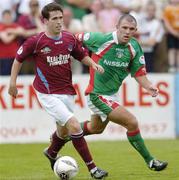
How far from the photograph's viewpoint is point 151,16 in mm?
17016

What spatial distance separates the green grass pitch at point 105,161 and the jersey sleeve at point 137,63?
4.67ft

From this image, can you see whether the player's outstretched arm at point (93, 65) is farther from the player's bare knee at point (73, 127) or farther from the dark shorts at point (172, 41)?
the dark shorts at point (172, 41)

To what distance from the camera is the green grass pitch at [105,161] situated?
10.2 m

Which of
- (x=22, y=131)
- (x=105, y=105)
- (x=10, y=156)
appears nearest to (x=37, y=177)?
(x=105, y=105)

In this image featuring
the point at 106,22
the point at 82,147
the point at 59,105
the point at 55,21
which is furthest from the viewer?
the point at 106,22

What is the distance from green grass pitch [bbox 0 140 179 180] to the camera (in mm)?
10156

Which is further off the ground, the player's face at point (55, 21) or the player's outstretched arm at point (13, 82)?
the player's face at point (55, 21)

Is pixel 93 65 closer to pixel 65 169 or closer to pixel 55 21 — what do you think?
A: pixel 55 21

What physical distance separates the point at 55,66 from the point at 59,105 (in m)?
0.53

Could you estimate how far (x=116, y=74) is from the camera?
1072 centimetres

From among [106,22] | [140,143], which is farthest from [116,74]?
[106,22]

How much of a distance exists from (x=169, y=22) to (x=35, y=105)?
12.9ft

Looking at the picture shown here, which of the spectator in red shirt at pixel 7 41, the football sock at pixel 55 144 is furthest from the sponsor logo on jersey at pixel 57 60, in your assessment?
the spectator in red shirt at pixel 7 41

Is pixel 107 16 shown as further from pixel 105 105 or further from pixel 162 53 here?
pixel 105 105
